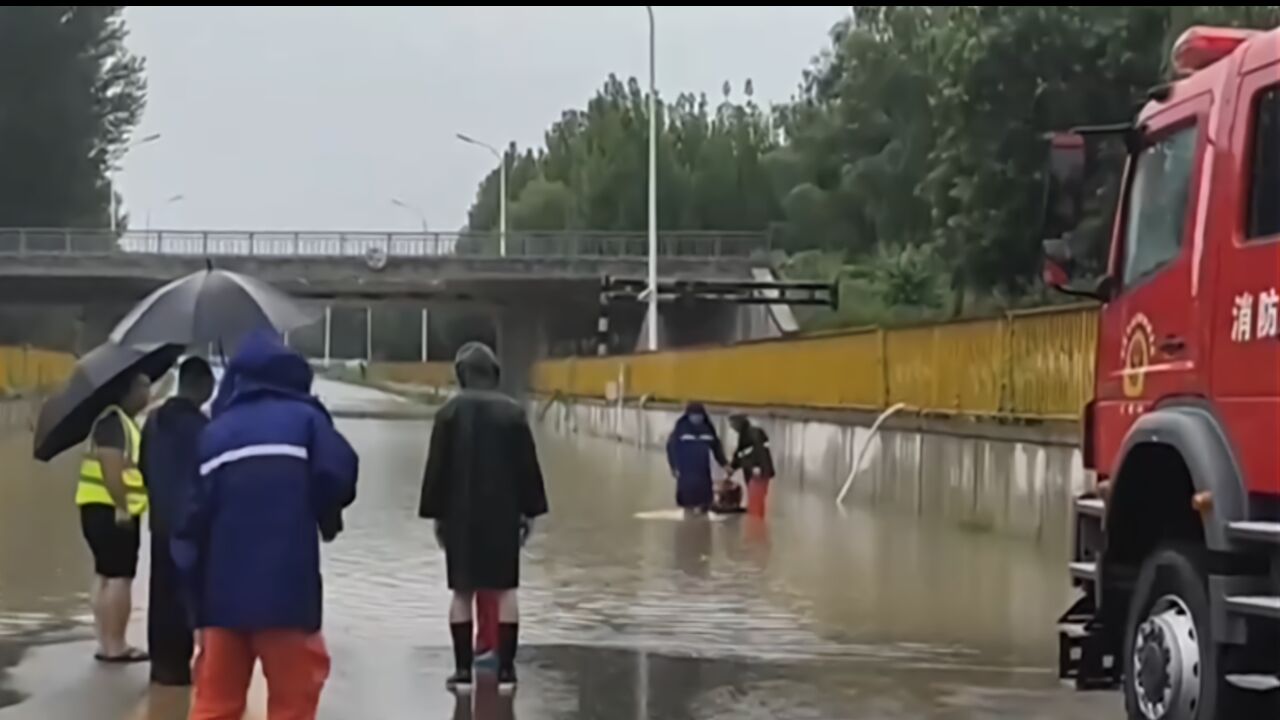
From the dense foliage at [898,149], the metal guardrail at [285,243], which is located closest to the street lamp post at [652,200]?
the dense foliage at [898,149]

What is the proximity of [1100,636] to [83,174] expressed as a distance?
82.2 metres

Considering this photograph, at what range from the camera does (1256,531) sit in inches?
305

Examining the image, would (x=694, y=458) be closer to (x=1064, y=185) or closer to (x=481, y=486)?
(x=481, y=486)

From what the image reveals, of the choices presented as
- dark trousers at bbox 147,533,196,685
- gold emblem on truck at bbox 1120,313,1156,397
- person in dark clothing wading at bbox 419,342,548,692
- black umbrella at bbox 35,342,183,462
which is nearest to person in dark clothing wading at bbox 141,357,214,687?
dark trousers at bbox 147,533,196,685

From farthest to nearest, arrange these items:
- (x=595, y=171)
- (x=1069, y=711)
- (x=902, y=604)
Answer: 1. (x=595, y=171)
2. (x=902, y=604)
3. (x=1069, y=711)

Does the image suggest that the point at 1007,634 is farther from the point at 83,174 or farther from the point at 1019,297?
the point at 83,174

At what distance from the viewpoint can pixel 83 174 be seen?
286ft

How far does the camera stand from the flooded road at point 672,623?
10.6m

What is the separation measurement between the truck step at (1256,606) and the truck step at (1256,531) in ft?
0.72

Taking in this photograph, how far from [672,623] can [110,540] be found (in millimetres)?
4076

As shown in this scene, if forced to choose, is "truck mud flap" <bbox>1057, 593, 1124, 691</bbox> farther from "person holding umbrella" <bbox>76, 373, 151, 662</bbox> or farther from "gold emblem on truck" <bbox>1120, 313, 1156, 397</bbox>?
"person holding umbrella" <bbox>76, 373, 151, 662</bbox>

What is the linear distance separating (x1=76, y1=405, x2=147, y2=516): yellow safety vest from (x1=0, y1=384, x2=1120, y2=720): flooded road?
916mm

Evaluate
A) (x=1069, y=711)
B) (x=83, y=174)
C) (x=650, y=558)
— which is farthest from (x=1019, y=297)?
(x=83, y=174)

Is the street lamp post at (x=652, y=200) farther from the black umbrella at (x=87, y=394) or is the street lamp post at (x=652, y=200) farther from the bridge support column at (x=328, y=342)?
the bridge support column at (x=328, y=342)
